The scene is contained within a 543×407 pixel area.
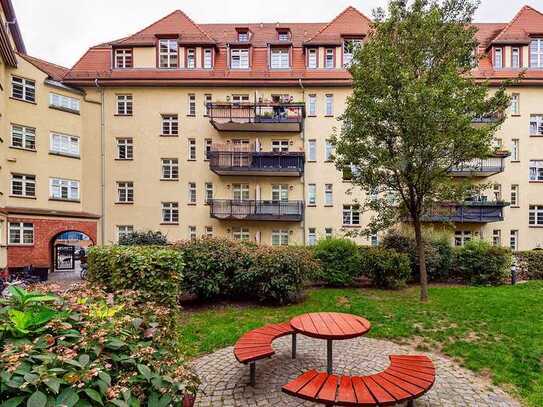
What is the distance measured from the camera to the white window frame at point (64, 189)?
19.1m

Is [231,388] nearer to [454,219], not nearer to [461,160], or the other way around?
[461,160]

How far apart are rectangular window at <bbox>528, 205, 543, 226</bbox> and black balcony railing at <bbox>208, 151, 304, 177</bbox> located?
15.9m

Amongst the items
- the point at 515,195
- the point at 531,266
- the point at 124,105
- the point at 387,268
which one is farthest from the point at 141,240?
the point at 515,195

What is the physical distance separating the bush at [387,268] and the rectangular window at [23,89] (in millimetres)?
21649

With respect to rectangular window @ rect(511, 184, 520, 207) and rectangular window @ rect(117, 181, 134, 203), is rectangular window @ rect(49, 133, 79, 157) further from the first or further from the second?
rectangular window @ rect(511, 184, 520, 207)

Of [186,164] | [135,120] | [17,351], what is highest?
[135,120]

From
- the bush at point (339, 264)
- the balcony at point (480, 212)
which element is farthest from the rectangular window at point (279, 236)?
the balcony at point (480, 212)

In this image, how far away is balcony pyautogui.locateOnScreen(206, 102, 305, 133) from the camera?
64.4ft

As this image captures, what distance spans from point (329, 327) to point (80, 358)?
386 cm

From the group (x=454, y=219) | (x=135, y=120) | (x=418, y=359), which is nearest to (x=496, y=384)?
(x=418, y=359)

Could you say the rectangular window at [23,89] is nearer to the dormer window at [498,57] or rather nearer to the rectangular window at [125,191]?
the rectangular window at [125,191]

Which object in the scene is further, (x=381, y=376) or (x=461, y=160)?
(x=461, y=160)

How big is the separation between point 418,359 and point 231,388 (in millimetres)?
2954

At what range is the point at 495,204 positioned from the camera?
18.9m
